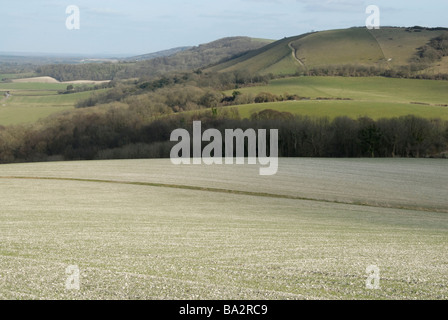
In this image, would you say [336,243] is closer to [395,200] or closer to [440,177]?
[395,200]

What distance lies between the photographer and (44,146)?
76.2m

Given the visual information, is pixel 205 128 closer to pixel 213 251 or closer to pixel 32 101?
pixel 213 251

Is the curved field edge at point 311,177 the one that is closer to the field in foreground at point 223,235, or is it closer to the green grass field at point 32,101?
the field in foreground at point 223,235

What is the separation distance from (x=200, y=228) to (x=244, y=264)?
696 cm

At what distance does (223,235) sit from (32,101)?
13575 cm

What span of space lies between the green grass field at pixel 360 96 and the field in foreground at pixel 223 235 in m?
38.3

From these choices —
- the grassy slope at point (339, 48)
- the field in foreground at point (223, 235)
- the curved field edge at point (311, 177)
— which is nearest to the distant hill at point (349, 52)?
the grassy slope at point (339, 48)

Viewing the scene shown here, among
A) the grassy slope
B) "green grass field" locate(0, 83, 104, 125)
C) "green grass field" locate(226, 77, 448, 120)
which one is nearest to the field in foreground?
"green grass field" locate(226, 77, 448, 120)

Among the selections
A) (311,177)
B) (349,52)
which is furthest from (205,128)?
(349,52)

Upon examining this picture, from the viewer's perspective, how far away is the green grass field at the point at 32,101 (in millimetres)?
104312

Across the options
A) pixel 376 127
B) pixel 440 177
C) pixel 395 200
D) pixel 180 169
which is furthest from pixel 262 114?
pixel 395 200

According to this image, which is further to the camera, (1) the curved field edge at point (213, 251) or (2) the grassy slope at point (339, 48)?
(2) the grassy slope at point (339, 48)

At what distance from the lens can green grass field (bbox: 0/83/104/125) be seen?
104m

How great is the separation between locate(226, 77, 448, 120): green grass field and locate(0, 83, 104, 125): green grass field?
2020 inches
